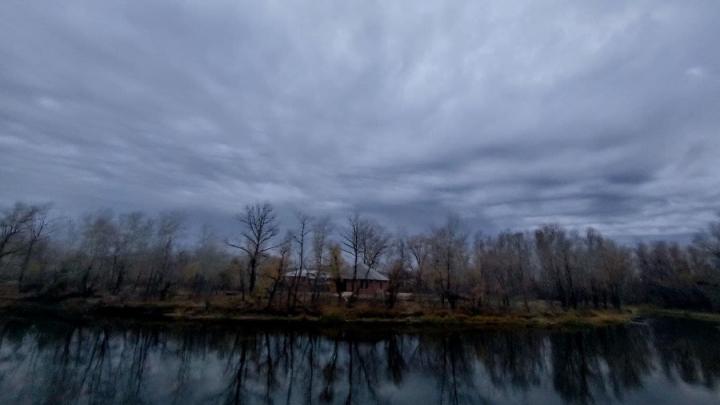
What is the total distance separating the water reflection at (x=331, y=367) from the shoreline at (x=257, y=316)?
5.22 m

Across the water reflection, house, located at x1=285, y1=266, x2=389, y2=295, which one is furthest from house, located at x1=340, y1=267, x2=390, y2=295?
the water reflection

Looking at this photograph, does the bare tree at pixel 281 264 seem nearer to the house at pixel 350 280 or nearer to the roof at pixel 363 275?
the house at pixel 350 280

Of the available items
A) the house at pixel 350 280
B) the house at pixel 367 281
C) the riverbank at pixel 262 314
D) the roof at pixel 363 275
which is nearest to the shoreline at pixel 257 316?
A: the riverbank at pixel 262 314

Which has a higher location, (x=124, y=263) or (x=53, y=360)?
(x=124, y=263)

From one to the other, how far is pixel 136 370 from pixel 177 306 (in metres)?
23.8

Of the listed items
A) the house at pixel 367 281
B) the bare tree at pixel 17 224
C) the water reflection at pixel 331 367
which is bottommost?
the water reflection at pixel 331 367

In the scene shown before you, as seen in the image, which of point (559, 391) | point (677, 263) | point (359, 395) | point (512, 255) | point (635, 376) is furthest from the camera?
point (677, 263)

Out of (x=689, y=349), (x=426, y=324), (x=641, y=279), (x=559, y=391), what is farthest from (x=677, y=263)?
(x=559, y=391)

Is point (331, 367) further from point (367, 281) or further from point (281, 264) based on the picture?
point (367, 281)

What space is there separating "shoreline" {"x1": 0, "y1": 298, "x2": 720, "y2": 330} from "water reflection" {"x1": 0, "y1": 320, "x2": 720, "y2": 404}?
17.1 ft

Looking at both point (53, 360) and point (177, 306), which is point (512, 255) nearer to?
point (177, 306)

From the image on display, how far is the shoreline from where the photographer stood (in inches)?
1395

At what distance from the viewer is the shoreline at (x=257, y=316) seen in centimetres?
3544

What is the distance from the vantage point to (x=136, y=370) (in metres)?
16.9
